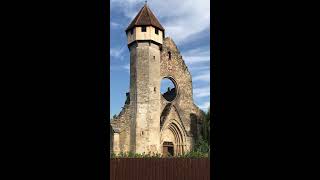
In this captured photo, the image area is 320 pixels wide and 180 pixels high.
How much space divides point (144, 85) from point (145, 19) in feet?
15.0

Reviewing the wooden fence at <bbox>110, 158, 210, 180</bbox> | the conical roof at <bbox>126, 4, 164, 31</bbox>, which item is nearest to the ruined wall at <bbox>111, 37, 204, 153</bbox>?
the conical roof at <bbox>126, 4, 164, 31</bbox>

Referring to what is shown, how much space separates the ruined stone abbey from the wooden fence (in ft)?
31.2

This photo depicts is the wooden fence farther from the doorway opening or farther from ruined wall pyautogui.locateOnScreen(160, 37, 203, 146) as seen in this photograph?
ruined wall pyautogui.locateOnScreen(160, 37, 203, 146)

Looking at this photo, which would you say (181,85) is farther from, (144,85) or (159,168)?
(159,168)

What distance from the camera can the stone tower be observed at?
21.8 meters

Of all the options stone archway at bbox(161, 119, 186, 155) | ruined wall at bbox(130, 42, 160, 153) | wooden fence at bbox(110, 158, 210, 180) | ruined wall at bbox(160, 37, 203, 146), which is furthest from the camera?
ruined wall at bbox(160, 37, 203, 146)

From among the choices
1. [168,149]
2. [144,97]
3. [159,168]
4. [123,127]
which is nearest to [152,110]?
[144,97]

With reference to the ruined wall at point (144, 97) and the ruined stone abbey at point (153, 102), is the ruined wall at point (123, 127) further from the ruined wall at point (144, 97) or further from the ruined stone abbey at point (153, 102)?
the ruined wall at point (144, 97)

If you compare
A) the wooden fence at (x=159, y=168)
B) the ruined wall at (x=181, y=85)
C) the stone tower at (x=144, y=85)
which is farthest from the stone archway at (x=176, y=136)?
the wooden fence at (x=159, y=168)
